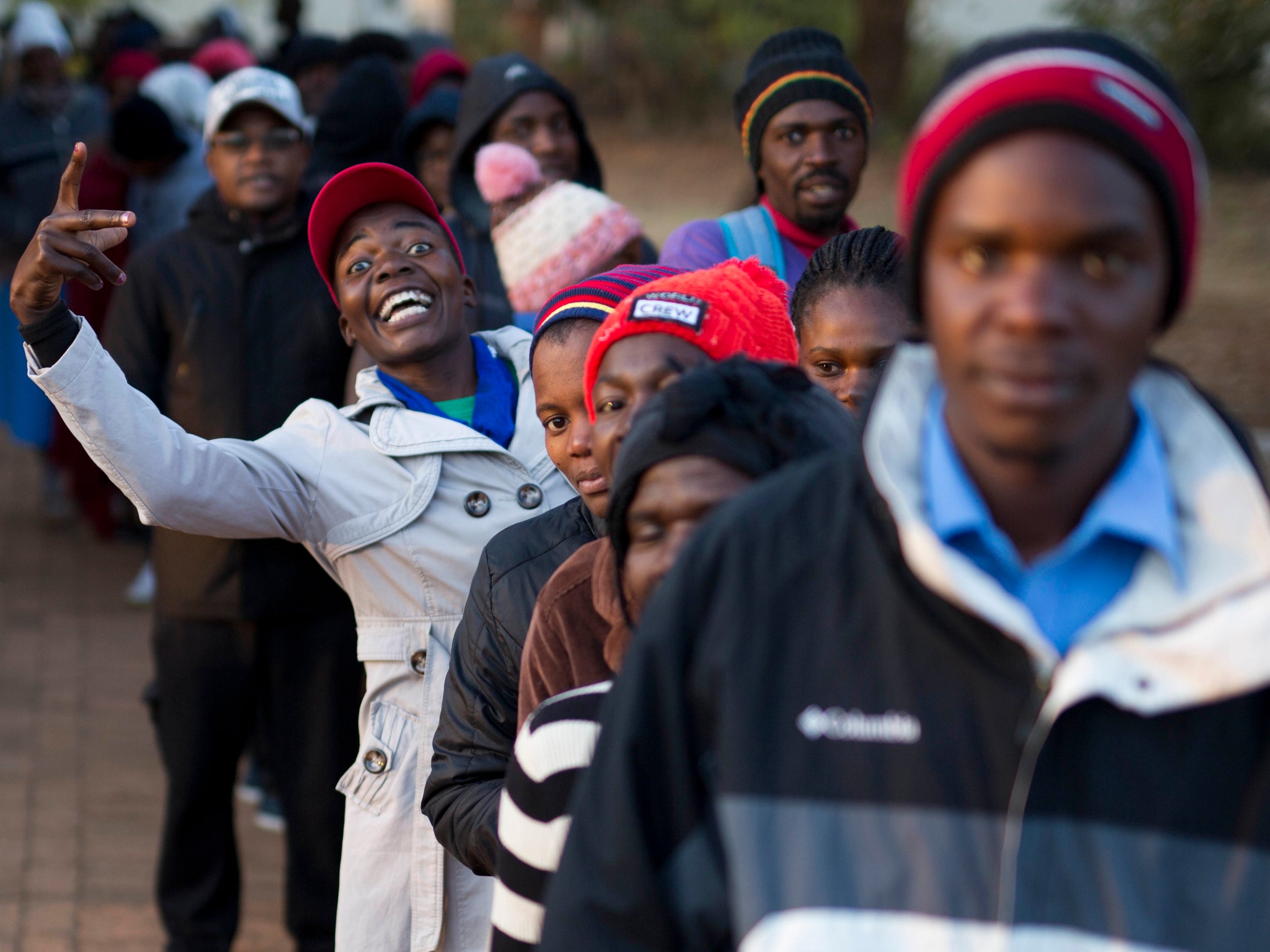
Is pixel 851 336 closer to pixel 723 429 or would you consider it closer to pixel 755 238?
pixel 755 238

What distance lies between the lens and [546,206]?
12.6 feet

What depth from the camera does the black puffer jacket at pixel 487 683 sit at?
2.34 meters

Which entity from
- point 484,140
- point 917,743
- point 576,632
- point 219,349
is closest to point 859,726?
point 917,743

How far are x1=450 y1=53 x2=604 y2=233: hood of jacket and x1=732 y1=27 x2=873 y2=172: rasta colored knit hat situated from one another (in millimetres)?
977

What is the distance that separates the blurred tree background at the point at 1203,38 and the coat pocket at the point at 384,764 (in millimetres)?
6849

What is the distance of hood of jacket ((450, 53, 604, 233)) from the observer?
4.91m

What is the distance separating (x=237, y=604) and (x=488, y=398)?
4.18 feet

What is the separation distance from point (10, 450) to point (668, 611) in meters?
11.0

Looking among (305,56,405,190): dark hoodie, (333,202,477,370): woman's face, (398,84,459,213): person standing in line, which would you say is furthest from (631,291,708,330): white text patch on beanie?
(305,56,405,190): dark hoodie

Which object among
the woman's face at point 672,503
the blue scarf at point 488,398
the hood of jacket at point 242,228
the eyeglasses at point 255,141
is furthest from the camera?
the eyeglasses at point 255,141

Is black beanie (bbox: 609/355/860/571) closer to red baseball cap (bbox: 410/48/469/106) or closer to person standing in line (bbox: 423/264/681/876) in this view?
person standing in line (bbox: 423/264/681/876)

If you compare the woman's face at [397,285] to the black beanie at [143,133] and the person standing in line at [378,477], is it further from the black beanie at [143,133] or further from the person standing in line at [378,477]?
the black beanie at [143,133]

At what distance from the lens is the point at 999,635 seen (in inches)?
51.8

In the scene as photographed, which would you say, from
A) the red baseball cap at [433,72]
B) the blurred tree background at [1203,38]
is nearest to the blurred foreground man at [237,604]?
the red baseball cap at [433,72]
